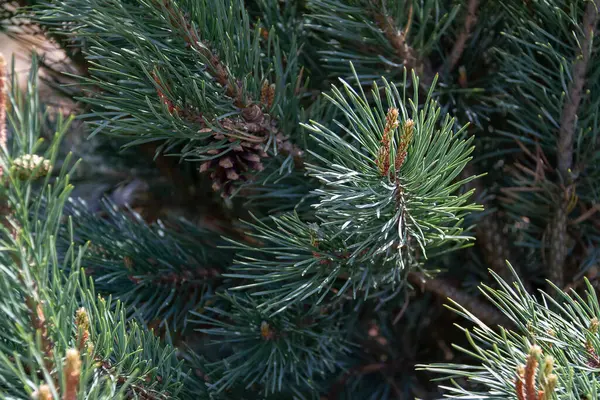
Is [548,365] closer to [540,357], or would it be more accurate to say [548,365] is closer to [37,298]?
[540,357]

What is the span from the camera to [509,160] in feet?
2.58

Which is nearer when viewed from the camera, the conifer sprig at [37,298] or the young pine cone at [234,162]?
the conifer sprig at [37,298]

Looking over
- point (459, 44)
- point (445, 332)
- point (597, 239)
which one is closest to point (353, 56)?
point (459, 44)

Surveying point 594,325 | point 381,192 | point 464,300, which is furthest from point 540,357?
point 464,300

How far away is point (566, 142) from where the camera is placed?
65cm

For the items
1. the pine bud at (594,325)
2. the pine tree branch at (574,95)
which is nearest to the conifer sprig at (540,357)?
the pine bud at (594,325)

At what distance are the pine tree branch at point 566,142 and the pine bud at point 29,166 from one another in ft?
1.61

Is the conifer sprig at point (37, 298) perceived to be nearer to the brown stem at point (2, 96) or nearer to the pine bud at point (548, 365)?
the brown stem at point (2, 96)

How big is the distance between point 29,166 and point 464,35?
468 millimetres

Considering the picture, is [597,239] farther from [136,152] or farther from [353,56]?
[136,152]

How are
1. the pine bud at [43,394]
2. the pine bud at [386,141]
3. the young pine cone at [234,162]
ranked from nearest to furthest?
the pine bud at [43,394]
the pine bud at [386,141]
the young pine cone at [234,162]

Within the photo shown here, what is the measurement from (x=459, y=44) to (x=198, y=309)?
1.33 feet

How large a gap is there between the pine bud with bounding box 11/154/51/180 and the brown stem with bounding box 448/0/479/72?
1.51 feet

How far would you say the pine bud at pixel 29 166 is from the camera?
36 cm
